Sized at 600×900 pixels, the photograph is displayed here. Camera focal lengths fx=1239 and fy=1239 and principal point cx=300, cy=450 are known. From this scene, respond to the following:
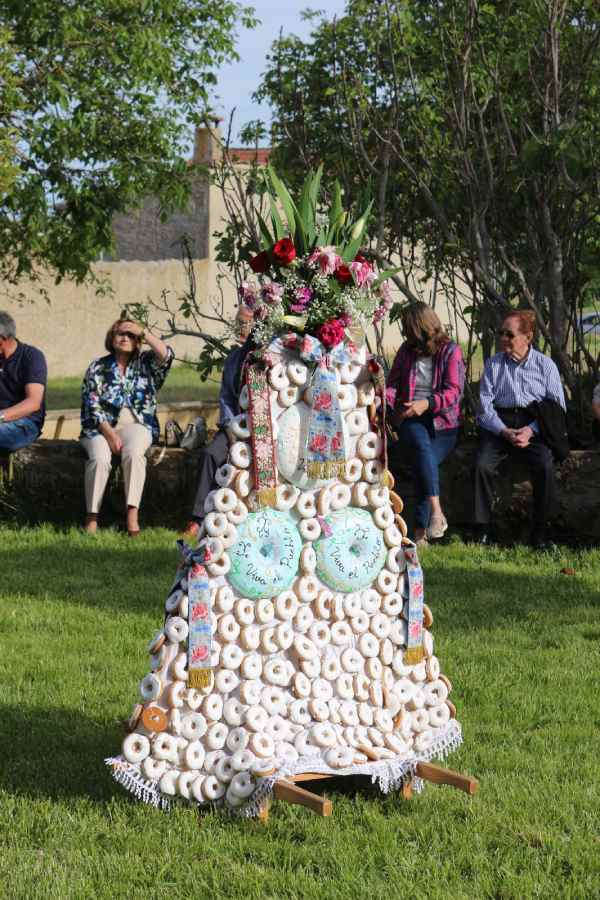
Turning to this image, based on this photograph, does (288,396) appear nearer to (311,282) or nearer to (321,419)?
(321,419)

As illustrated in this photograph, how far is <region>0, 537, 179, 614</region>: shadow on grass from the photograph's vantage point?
7312 mm

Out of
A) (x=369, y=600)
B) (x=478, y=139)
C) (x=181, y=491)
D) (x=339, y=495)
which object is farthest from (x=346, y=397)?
(x=478, y=139)

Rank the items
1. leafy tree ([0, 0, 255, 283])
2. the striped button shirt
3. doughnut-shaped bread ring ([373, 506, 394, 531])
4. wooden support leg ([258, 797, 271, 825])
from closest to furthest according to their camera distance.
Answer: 1. wooden support leg ([258, 797, 271, 825])
2. doughnut-shaped bread ring ([373, 506, 394, 531])
3. the striped button shirt
4. leafy tree ([0, 0, 255, 283])

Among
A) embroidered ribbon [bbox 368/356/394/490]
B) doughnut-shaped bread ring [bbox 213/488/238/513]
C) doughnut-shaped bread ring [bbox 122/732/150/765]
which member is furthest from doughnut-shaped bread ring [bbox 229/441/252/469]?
doughnut-shaped bread ring [bbox 122/732/150/765]

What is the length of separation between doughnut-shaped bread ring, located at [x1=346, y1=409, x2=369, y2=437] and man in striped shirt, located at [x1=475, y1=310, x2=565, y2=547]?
4.41 metres

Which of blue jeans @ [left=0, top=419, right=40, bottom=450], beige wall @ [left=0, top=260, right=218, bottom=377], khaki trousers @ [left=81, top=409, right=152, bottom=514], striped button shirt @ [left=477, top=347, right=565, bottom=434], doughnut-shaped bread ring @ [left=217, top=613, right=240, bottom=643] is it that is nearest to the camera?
doughnut-shaped bread ring @ [left=217, top=613, right=240, bottom=643]

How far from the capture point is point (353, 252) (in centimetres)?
471

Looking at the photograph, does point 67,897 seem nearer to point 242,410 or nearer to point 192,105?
point 242,410

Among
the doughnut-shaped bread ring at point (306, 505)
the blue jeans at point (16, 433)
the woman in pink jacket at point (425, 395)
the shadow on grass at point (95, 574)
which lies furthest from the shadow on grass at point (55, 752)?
the blue jeans at point (16, 433)

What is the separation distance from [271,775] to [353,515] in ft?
3.24

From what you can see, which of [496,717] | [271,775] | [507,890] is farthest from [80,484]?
[507,890]

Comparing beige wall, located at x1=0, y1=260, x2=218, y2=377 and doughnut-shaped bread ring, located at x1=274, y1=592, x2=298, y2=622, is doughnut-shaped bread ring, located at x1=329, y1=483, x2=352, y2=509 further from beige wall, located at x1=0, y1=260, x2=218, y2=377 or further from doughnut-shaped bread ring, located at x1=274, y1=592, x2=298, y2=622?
beige wall, located at x1=0, y1=260, x2=218, y2=377

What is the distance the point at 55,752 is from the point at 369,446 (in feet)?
5.67

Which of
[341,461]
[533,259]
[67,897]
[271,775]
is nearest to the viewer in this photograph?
[67,897]
